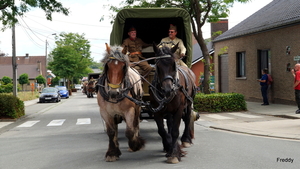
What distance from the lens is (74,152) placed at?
8734 millimetres

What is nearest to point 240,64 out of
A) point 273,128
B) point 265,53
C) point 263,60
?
point 263,60

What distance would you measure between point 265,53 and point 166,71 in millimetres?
15883

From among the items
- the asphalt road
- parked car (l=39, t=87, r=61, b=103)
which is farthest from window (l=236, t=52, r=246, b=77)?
parked car (l=39, t=87, r=61, b=103)

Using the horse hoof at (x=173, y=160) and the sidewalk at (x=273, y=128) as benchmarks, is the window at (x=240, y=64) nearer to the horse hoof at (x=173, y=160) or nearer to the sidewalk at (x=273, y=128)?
the sidewalk at (x=273, y=128)

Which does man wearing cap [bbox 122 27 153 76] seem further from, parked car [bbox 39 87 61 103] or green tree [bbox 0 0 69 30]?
parked car [bbox 39 87 61 103]

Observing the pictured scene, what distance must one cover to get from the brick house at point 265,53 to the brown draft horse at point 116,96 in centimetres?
1219

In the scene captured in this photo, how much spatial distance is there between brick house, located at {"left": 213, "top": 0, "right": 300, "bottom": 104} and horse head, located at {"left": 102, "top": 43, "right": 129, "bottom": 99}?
41.3 ft

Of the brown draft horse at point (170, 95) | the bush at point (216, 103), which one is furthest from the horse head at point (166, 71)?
the bush at point (216, 103)

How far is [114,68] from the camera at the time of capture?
700 cm

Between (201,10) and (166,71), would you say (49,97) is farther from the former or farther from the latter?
(166,71)

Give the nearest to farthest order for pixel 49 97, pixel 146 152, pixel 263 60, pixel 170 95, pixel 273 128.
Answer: pixel 170 95 < pixel 146 152 < pixel 273 128 < pixel 263 60 < pixel 49 97

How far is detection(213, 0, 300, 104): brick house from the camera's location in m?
18.5

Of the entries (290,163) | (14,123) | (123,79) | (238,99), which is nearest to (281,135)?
(290,163)

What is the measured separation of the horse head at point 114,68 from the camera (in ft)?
22.5
